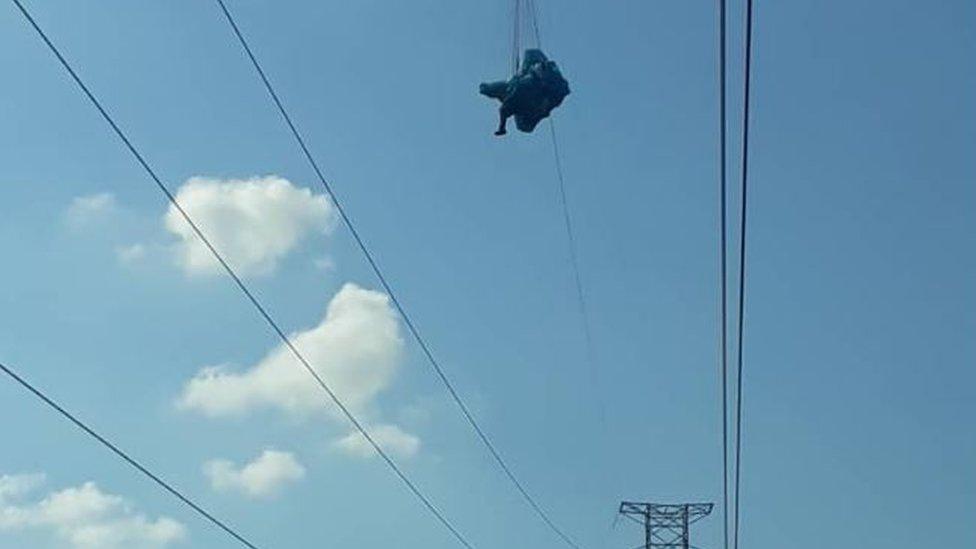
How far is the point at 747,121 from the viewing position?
15016 mm

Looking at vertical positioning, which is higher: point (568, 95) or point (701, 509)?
point (701, 509)

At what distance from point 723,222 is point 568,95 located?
649cm

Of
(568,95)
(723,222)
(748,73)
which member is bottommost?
(748,73)

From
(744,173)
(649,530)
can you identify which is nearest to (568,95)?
(744,173)

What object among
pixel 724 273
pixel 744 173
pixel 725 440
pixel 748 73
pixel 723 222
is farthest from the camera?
pixel 725 440

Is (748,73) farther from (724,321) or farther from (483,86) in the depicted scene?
(483,86)

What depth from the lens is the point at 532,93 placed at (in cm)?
2397

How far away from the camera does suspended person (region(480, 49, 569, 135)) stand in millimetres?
23953

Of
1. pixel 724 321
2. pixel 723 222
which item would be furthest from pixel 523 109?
pixel 723 222

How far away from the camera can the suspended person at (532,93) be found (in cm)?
2395

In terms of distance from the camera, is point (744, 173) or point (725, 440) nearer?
point (744, 173)

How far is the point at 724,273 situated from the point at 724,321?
4.85 feet

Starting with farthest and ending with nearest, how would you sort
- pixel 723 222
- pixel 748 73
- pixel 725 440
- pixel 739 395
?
pixel 725 440
pixel 739 395
pixel 723 222
pixel 748 73

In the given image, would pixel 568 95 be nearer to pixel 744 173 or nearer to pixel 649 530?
pixel 744 173
